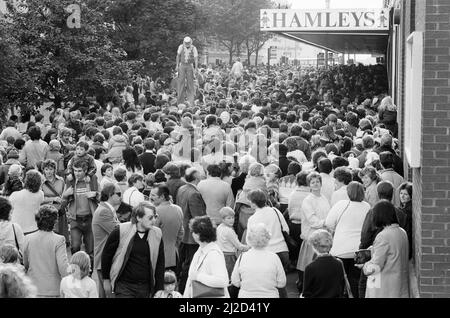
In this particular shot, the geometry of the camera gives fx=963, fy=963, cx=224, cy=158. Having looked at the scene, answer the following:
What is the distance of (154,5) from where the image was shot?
35.7 meters

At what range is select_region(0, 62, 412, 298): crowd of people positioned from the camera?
8680 millimetres

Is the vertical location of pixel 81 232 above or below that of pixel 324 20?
below

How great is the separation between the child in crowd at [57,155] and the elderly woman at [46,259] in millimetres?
5991

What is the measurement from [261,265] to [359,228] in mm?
2282

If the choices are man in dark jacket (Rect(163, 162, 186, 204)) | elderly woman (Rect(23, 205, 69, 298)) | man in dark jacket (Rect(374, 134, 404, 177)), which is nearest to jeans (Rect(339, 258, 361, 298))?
man in dark jacket (Rect(163, 162, 186, 204))

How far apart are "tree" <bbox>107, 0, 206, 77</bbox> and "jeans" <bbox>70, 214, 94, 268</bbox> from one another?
73.4 feet

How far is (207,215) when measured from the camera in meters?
11.8

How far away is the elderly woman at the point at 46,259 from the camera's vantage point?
9406 millimetres

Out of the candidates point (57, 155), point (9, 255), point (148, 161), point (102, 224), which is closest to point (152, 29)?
point (57, 155)

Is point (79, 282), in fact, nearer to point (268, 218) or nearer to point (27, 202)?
point (268, 218)

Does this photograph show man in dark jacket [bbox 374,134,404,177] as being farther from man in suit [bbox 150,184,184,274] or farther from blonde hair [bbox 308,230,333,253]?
blonde hair [bbox 308,230,333,253]

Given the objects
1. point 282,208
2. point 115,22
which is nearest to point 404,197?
point 282,208

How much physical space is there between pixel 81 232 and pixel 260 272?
459 cm
